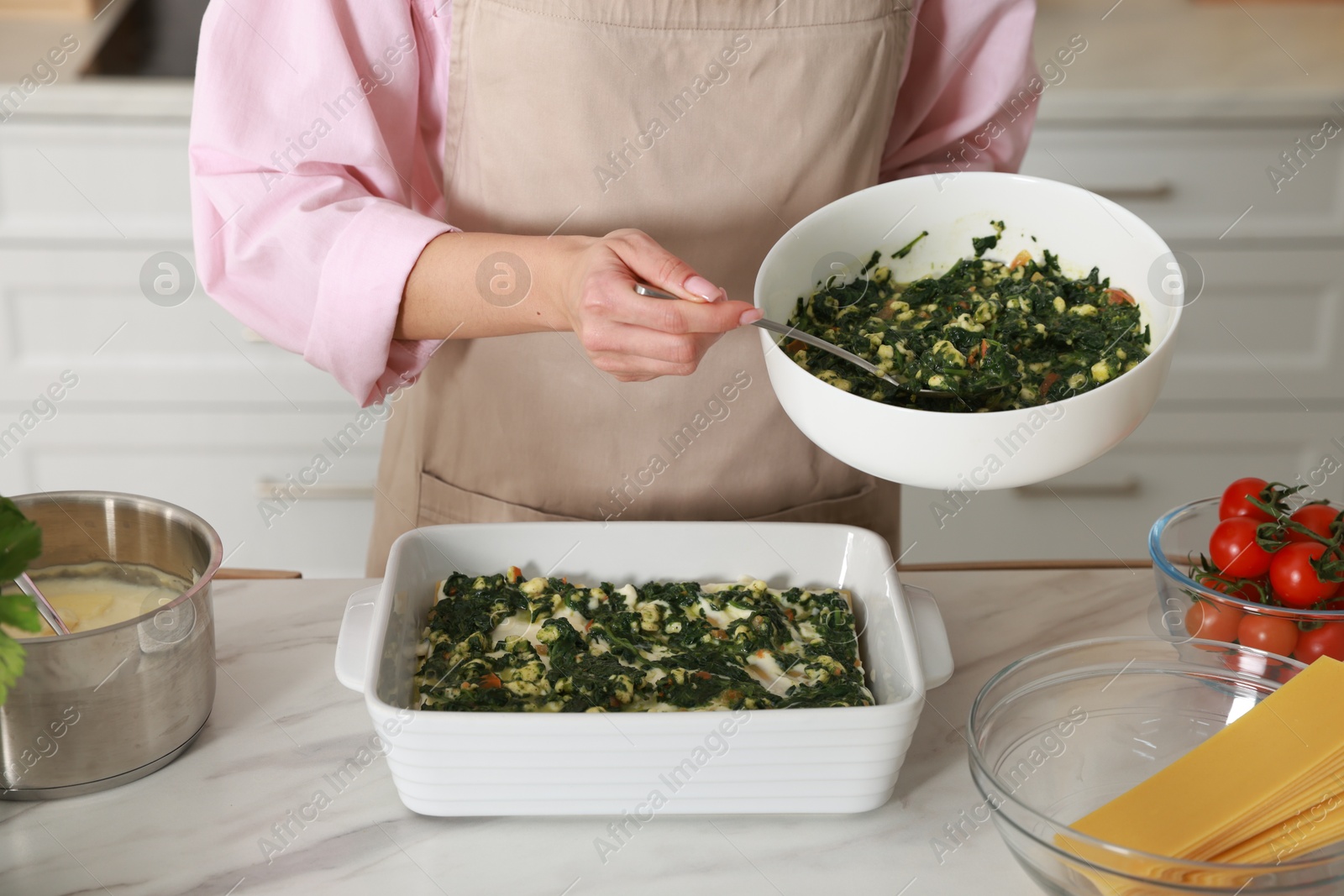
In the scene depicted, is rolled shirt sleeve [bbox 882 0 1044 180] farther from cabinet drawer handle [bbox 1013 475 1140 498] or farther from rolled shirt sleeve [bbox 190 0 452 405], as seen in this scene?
cabinet drawer handle [bbox 1013 475 1140 498]

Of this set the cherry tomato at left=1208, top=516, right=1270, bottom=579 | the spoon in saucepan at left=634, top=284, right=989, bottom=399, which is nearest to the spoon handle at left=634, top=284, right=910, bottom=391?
the spoon in saucepan at left=634, top=284, right=989, bottom=399

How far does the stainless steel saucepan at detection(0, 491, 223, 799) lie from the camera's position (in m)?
0.74

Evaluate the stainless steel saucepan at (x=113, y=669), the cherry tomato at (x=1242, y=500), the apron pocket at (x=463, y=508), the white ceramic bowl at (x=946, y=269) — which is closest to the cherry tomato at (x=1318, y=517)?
the cherry tomato at (x=1242, y=500)

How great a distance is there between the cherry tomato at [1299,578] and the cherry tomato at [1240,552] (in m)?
0.01

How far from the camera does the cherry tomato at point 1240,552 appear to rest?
34.0 inches

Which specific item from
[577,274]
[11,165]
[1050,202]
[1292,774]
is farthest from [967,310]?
[11,165]

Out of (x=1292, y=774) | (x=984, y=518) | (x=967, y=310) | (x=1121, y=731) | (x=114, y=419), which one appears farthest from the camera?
(x=984, y=518)

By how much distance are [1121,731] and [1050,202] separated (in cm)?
43

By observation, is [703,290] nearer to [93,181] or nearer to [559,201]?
[559,201]

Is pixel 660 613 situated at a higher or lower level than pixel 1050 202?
lower

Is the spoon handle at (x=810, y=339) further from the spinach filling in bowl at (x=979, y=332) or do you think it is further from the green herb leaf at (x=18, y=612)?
the green herb leaf at (x=18, y=612)

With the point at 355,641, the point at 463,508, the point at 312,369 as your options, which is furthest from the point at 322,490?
the point at 355,641

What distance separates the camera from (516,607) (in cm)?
91

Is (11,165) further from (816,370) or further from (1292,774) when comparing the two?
(1292,774)
